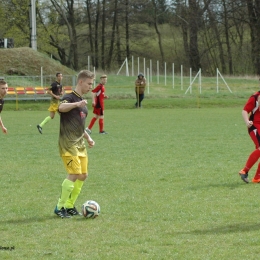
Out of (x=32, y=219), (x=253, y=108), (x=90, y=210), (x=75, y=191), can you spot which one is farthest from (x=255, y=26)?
(x=32, y=219)

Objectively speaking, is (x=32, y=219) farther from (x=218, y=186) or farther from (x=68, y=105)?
(x=218, y=186)

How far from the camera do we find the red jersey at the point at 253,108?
8906 mm

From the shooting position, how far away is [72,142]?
695 centimetres

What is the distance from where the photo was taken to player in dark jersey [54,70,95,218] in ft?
22.6

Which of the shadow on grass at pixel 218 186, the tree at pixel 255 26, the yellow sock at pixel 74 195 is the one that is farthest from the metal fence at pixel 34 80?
the yellow sock at pixel 74 195

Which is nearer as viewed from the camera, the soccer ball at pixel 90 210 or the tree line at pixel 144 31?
the soccer ball at pixel 90 210

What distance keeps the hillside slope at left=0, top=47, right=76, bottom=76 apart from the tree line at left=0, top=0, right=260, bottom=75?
15.1 meters

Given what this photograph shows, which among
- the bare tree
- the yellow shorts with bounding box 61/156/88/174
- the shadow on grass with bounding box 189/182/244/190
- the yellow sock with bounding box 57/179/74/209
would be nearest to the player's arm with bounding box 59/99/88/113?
the yellow shorts with bounding box 61/156/88/174

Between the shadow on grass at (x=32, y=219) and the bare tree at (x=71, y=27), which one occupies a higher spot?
the bare tree at (x=71, y=27)

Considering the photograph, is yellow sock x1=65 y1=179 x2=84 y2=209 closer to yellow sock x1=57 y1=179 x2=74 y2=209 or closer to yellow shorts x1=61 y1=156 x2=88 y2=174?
yellow sock x1=57 y1=179 x2=74 y2=209

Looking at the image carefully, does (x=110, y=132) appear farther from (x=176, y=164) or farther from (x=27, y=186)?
(x=27, y=186)

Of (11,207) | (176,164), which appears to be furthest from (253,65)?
(11,207)

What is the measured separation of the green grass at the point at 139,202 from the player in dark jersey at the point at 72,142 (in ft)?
0.72

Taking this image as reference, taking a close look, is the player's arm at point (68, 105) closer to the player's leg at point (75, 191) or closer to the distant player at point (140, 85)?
the player's leg at point (75, 191)
